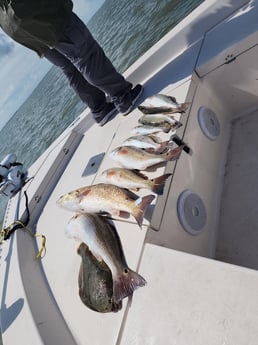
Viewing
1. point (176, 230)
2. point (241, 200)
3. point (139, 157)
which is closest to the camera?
point (176, 230)

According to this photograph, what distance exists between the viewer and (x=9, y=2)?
2.18 m

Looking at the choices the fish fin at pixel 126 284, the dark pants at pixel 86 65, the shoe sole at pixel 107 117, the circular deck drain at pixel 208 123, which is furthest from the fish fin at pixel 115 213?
the shoe sole at pixel 107 117

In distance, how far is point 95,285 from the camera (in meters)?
1.68

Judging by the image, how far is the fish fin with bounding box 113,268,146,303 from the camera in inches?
56.2

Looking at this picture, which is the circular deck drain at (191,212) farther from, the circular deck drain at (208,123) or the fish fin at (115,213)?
the circular deck drain at (208,123)

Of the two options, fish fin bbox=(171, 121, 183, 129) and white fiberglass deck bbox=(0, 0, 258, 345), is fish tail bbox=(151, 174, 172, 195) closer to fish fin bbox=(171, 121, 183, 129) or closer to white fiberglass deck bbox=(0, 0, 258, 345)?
white fiberglass deck bbox=(0, 0, 258, 345)

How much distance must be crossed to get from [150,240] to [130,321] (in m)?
0.45

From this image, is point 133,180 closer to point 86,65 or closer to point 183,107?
point 183,107

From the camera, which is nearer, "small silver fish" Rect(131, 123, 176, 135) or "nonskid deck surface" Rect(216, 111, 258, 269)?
"nonskid deck surface" Rect(216, 111, 258, 269)

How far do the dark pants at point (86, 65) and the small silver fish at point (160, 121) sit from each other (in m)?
0.58

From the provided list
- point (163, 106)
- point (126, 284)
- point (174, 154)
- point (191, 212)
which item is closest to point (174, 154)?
point (174, 154)

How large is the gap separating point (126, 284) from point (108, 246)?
30 cm

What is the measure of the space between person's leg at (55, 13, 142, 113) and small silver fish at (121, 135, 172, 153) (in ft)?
2.49

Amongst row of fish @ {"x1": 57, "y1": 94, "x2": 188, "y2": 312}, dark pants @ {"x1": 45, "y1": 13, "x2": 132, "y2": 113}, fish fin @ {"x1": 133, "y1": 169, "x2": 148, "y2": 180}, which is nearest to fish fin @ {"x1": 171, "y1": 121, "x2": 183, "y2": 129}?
row of fish @ {"x1": 57, "y1": 94, "x2": 188, "y2": 312}
